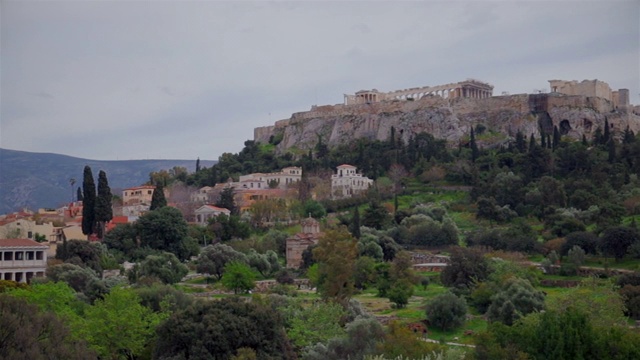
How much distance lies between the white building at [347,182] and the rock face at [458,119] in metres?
16.7

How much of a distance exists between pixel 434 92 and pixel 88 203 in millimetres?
60761

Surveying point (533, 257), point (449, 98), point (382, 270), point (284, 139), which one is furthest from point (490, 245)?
point (284, 139)

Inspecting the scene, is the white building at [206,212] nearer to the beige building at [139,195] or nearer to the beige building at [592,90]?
the beige building at [139,195]

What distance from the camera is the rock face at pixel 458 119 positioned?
Answer: 336 feet

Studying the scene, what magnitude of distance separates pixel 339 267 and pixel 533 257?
18.9 meters

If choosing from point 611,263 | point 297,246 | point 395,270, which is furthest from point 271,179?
point 611,263

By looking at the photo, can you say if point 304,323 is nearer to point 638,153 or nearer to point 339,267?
point 339,267

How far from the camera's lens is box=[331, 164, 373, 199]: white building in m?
87.7

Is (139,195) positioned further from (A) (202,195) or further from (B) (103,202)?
(B) (103,202)

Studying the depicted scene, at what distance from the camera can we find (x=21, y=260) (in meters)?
58.2

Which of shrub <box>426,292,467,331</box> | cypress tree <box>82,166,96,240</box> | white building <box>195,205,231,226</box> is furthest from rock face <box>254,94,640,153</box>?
shrub <box>426,292,467,331</box>

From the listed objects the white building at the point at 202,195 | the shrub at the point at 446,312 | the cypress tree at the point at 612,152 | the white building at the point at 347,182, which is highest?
the cypress tree at the point at 612,152

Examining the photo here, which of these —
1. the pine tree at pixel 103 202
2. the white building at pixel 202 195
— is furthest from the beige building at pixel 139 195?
the pine tree at pixel 103 202

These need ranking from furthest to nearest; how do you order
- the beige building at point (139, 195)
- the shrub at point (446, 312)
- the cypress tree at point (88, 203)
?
1. the beige building at point (139, 195)
2. the cypress tree at point (88, 203)
3. the shrub at point (446, 312)
